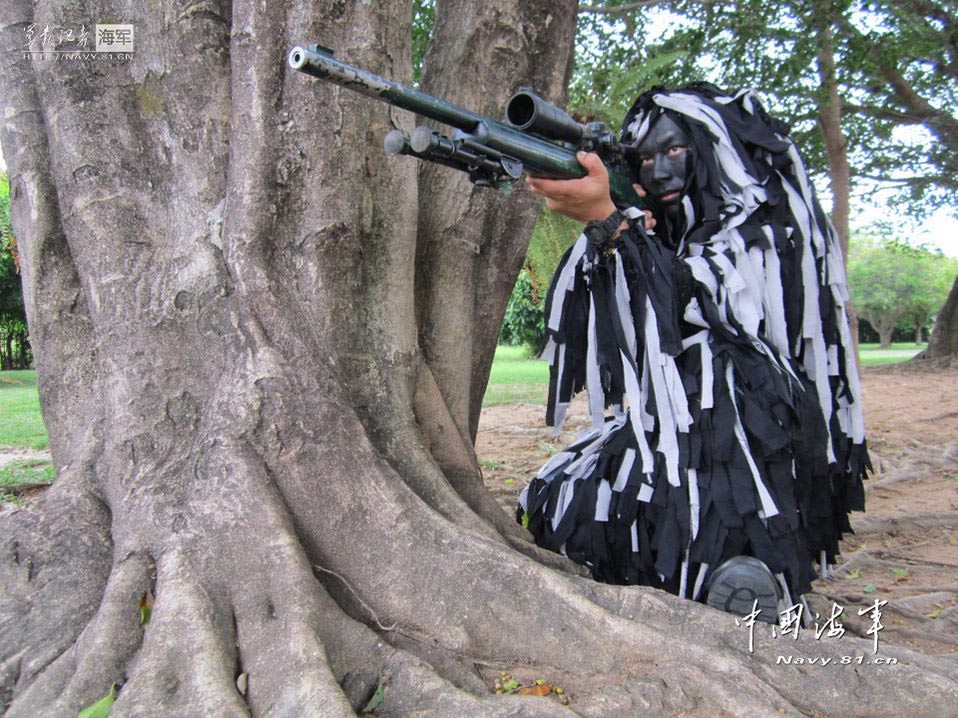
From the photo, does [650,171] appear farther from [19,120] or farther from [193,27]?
[19,120]

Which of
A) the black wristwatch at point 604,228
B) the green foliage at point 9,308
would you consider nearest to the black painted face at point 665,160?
the black wristwatch at point 604,228

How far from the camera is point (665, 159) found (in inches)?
100

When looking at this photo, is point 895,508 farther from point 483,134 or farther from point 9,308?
point 9,308

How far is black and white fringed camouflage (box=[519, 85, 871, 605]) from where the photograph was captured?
2.27 meters

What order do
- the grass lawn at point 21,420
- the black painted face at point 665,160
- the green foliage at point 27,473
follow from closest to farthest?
the black painted face at point 665,160 < the green foliage at point 27,473 < the grass lawn at point 21,420

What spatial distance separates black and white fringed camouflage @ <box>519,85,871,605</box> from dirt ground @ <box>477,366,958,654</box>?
1.38 ft

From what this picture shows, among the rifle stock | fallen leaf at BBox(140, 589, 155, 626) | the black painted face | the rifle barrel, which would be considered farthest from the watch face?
fallen leaf at BBox(140, 589, 155, 626)

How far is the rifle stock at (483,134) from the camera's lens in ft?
5.65

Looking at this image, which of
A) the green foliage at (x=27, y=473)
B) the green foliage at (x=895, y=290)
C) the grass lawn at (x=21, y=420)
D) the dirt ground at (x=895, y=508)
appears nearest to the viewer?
the dirt ground at (x=895, y=508)

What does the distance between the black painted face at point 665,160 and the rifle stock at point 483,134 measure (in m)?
0.21

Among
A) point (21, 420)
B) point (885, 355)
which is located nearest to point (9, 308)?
point (21, 420)

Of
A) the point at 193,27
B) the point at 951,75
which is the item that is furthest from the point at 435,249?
Answer: the point at 951,75

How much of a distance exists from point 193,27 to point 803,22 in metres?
6.22

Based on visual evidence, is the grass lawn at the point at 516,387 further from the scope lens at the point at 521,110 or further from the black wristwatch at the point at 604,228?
the scope lens at the point at 521,110
